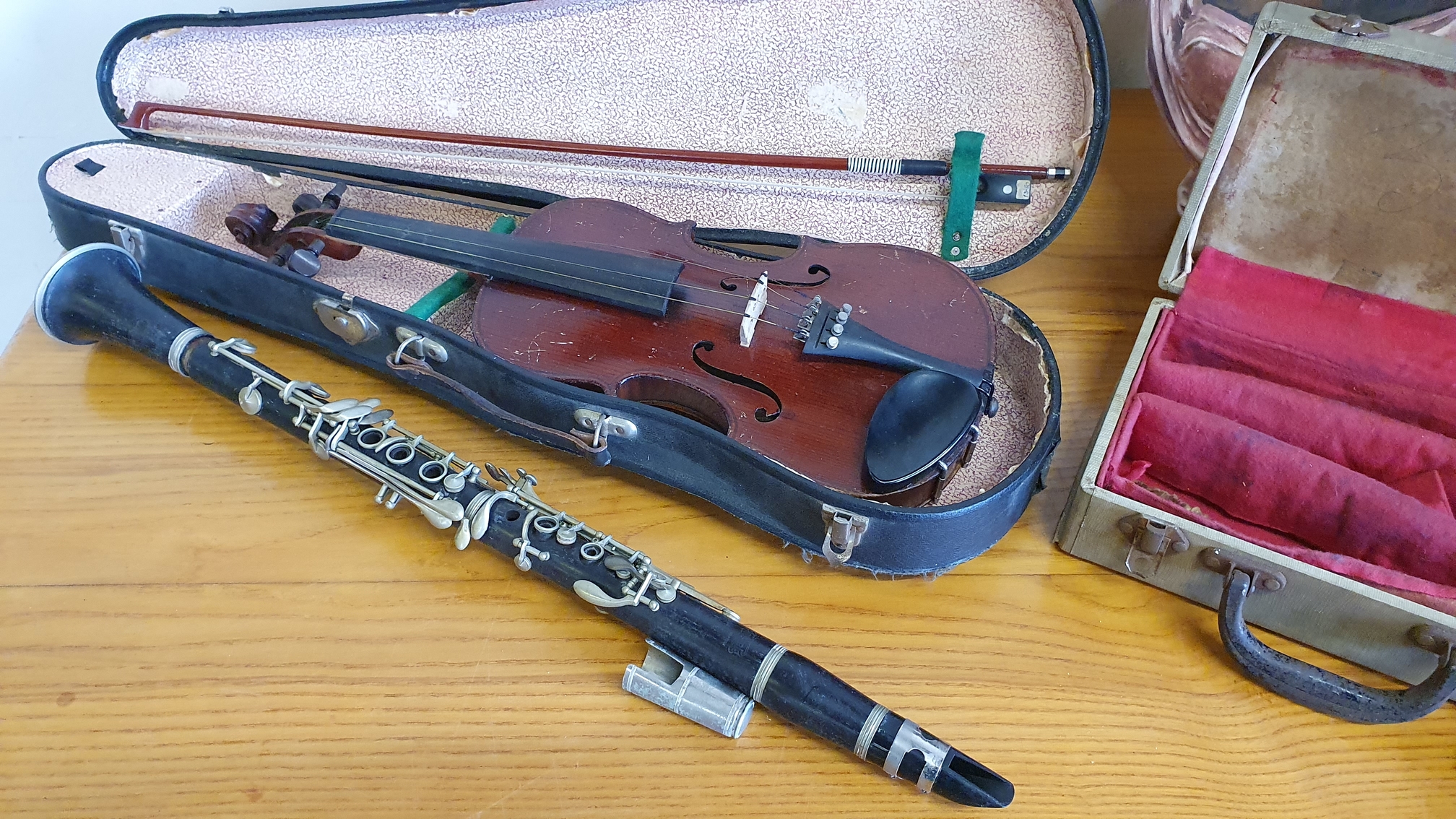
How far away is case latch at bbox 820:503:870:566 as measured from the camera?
0.96m

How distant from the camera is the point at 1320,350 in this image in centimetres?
115

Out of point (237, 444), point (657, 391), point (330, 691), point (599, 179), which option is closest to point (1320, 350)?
point (657, 391)

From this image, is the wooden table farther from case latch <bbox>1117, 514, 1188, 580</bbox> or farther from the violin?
the violin

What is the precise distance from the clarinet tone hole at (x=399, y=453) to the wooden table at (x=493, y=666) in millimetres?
98

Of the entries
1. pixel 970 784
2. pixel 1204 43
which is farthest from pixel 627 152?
pixel 970 784

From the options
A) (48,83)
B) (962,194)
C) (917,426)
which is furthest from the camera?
(48,83)

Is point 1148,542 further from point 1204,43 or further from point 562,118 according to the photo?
point 562,118

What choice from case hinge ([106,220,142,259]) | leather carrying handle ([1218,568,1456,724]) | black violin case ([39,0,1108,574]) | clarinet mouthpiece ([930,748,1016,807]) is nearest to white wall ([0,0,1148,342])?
black violin case ([39,0,1108,574])

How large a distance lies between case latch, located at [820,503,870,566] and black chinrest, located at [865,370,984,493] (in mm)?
43

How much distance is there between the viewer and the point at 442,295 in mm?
1247

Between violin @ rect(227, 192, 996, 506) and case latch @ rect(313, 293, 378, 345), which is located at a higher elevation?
violin @ rect(227, 192, 996, 506)

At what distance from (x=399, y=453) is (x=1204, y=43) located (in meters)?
1.23

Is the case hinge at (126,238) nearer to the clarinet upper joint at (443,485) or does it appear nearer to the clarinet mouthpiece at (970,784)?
the clarinet upper joint at (443,485)

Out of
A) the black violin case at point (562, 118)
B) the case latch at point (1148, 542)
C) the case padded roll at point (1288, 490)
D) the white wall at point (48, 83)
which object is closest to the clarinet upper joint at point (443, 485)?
the black violin case at point (562, 118)
